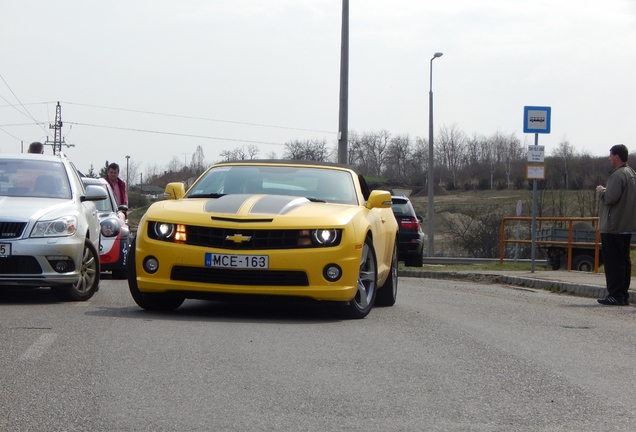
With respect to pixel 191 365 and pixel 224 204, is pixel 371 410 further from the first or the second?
pixel 224 204

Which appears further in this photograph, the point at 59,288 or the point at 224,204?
the point at 59,288

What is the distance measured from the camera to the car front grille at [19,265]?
9.30m

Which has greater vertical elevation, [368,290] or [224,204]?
[224,204]

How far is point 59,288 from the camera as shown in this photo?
984cm

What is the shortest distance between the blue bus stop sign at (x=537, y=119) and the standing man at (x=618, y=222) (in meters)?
6.42

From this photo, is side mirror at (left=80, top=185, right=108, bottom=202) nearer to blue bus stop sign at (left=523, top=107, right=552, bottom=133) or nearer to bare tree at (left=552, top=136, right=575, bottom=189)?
blue bus stop sign at (left=523, top=107, right=552, bottom=133)

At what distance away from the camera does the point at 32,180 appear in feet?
34.7

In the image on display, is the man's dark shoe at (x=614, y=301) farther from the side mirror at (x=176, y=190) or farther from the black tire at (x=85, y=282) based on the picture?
the black tire at (x=85, y=282)

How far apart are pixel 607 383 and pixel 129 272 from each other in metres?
4.29

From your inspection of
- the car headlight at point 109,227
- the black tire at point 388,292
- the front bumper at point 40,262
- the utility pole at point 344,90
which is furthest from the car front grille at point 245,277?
the utility pole at point 344,90

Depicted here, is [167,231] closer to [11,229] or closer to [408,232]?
[11,229]

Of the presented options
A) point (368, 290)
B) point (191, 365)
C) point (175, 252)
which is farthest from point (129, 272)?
point (191, 365)

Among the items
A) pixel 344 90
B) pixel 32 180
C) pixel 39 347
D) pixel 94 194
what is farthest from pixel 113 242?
pixel 344 90

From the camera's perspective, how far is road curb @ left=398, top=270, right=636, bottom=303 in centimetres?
1410
